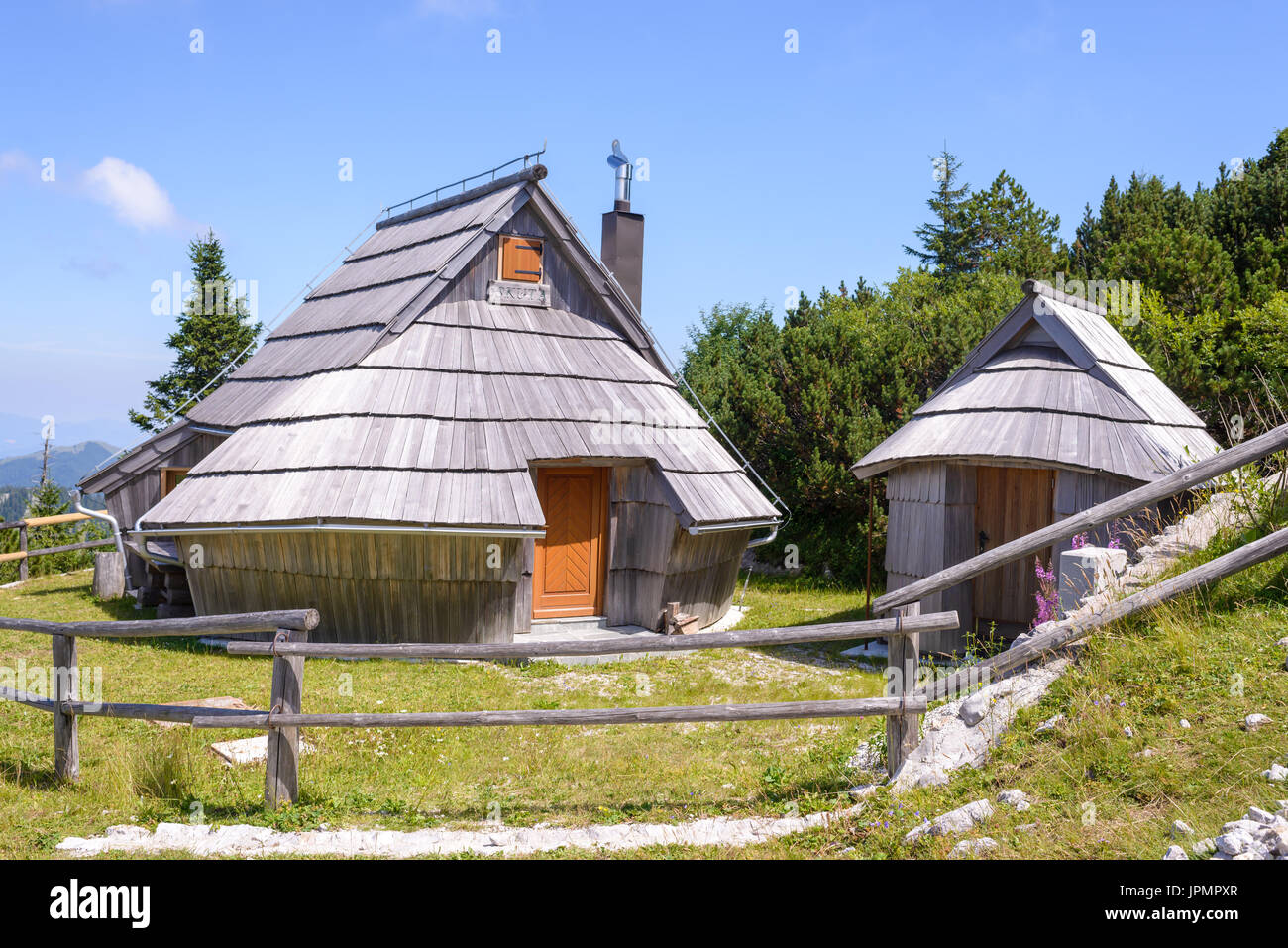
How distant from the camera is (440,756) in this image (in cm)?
795

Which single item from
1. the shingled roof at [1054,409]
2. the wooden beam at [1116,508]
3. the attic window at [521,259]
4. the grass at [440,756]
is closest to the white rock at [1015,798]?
the grass at [440,756]

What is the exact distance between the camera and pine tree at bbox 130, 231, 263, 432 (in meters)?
34.2

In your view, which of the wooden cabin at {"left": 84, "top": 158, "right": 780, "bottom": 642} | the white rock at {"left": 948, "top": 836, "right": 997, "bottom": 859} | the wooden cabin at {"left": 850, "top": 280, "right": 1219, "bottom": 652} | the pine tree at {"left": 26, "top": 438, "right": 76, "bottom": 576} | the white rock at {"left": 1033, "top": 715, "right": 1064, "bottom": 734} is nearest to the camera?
the white rock at {"left": 948, "top": 836, "right": 997, "bottom": 859}

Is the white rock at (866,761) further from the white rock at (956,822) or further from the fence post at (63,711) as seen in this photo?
the fence post at (63,711)

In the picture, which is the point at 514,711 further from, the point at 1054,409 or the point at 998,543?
the point at 998,543

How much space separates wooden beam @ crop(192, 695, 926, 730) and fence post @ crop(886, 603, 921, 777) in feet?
0.45

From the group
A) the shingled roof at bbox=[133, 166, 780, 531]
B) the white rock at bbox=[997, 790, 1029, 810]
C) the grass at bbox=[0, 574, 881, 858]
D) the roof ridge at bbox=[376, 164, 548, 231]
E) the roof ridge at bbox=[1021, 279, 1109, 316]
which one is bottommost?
the grass at bbox=[0, 574, 881, 858]

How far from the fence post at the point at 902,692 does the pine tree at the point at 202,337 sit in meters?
32.5

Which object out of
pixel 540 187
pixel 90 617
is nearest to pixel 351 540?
pixel 90 617

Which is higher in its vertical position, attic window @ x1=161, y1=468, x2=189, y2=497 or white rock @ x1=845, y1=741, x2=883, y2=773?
attic window @ x1=161, y1=468, x2=189, y2=497

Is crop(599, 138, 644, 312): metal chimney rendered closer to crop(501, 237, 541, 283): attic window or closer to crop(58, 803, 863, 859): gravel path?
crop(501, 237, 541, 283): attic window

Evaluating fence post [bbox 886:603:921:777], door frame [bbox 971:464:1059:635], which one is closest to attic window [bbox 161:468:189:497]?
door frame [bbox 971:464:1059:635]

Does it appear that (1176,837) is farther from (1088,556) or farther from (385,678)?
(385,678)
